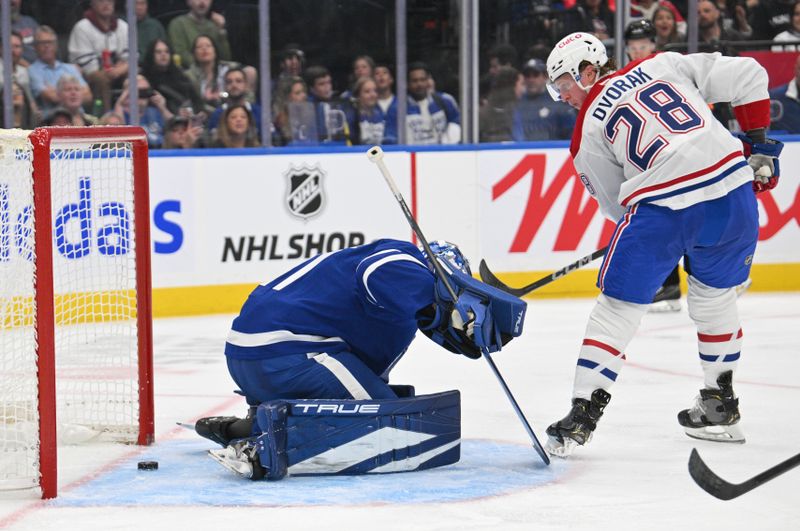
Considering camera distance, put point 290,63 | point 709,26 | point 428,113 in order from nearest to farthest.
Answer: point 290,63 < point 428,113 < point 709,26

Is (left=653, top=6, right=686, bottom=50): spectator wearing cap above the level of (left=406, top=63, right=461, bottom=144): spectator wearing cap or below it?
above

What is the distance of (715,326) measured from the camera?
11.3ft

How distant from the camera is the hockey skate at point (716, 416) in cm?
344

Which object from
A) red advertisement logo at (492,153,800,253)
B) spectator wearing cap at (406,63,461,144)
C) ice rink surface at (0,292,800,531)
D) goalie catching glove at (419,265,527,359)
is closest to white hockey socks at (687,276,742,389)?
ice rink surface at (0,292,800,531)

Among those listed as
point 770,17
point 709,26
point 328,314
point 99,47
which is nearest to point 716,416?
point 328,314

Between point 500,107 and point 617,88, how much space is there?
3509 mm

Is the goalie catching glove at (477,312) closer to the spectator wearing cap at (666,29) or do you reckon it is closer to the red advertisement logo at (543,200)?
the red advertisement logo at (543,200)

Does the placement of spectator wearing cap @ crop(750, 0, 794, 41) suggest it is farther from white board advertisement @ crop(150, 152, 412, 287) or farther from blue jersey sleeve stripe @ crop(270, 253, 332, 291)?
blue jersey sleeve stripe @ crop(270, 253, 332, 291)

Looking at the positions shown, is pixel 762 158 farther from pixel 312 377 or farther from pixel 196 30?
pixel 196 30

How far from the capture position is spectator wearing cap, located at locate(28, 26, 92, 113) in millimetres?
6016

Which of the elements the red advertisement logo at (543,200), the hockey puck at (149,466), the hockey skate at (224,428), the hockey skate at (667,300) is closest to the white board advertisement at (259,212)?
the red advertisement logo at (543,200)

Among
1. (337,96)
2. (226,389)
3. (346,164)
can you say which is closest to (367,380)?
(226,389)

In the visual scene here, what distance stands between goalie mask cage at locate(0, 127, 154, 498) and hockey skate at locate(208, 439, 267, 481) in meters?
0.37

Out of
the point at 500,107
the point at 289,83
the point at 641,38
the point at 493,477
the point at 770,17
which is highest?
the point at 770,17
